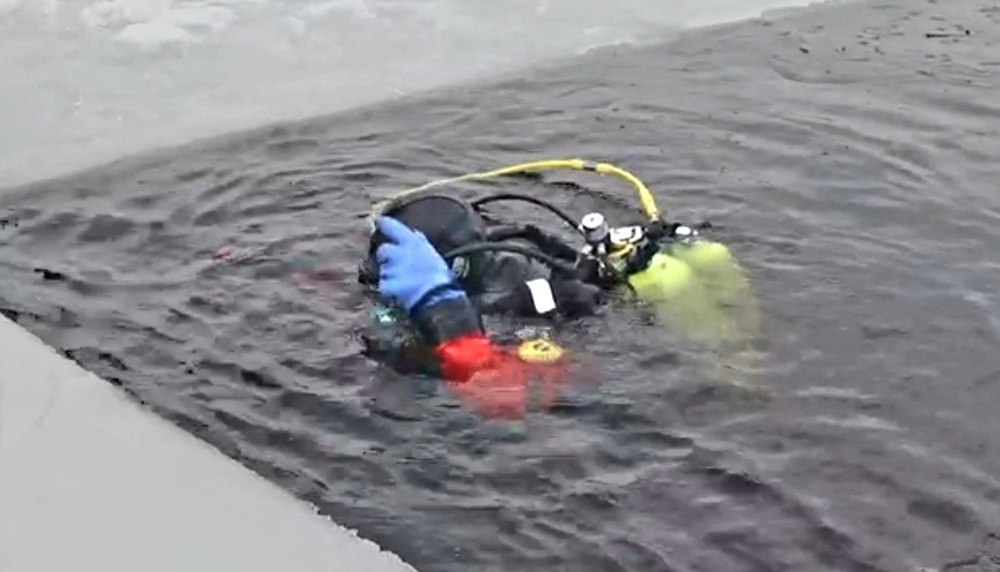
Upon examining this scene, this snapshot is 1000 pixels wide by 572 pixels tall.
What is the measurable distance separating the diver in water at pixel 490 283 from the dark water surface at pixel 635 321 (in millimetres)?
99

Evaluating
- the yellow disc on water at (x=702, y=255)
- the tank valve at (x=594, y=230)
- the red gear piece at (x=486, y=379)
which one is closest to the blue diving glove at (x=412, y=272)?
the red gear piece at (x=486, y=379)

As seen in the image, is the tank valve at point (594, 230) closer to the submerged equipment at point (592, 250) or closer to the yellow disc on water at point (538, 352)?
the submerged equipment at point (592, 250)

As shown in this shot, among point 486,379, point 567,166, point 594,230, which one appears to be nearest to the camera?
point 486,379

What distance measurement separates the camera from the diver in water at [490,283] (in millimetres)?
3725

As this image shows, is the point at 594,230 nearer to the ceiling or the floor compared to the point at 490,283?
nearer to the ceiling

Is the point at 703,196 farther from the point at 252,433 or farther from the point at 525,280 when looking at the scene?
the point at 252,433

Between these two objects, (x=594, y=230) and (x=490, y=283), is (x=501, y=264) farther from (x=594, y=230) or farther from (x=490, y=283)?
(x=594, y=230)

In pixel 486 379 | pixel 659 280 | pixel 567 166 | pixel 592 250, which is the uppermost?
pixel 567 166

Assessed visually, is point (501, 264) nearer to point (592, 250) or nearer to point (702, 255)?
point (592, 250)

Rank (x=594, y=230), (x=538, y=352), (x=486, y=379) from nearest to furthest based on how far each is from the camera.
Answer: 1. (x=486, y=379)
2. (x=538, y=352)
3. (x=594, y=230)

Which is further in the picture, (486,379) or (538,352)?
(538,352)

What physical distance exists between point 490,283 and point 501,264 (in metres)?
0.06

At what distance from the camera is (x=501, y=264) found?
13.1 ft

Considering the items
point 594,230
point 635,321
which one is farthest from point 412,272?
point 635,321
